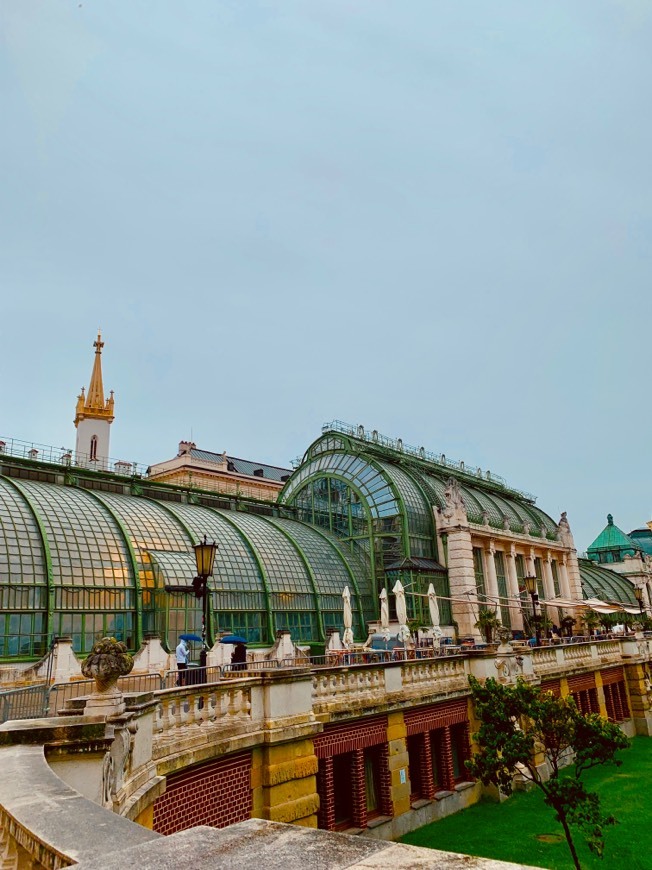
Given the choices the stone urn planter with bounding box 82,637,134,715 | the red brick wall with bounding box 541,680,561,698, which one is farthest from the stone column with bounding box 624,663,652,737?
the stone urn planter with bounding box 82,637,134,715

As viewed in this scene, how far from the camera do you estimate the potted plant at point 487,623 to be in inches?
1559

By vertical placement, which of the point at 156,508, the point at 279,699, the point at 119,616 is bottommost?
the point at 279,699

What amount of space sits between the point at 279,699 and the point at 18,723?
6.55 meters

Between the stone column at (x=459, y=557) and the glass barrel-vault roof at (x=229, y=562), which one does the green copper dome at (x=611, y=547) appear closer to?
the stone column at (x=459, y=557)

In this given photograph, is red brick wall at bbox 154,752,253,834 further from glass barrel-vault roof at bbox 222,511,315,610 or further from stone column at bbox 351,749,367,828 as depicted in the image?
glass barrel-vault roof at bbox 222,511,315,610

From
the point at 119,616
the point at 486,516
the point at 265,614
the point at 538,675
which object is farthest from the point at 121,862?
the point at 486,516

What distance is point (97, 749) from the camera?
6.87 metres

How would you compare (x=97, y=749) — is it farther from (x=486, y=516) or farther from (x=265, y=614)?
(x=486, y=516)

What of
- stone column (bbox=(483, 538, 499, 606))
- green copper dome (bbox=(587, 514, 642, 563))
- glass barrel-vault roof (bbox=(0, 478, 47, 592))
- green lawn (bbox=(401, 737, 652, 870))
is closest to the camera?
green lawn (bbox=(401, 737, 652, 870))

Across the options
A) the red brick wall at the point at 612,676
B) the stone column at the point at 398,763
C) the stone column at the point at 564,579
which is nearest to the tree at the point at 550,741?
the stone column at the point at 398,763

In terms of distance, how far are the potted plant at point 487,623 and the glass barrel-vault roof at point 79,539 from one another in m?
21.4

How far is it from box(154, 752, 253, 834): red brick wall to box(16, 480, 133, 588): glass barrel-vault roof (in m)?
18.1

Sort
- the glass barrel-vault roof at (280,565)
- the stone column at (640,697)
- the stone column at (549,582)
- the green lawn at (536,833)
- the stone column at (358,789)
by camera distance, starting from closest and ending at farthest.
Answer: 1. the green lawn at (536,833)
2. the stone column at (358,789)
3. the stone column at (640,697)
4. the glass barrel-vault roof at (280,565)
5. the stone column at (549,582)

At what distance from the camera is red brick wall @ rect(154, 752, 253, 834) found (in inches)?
391
